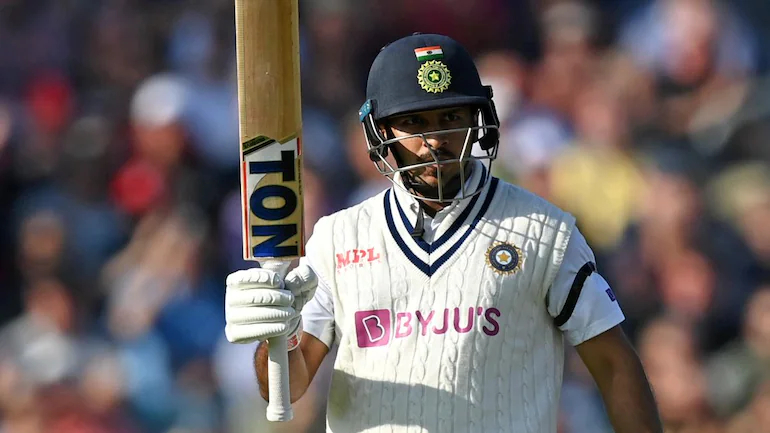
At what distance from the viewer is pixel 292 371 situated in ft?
8.77

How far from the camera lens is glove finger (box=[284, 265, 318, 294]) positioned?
2.37 meters

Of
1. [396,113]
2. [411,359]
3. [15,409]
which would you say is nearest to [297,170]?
[396,113]

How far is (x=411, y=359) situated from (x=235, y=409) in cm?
211

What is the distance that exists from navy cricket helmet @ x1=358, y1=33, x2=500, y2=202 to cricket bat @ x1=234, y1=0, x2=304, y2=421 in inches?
10.5

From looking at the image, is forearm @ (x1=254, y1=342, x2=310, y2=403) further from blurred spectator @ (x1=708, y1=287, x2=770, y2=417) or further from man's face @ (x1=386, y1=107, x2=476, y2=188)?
blurred spectator @ (x1=708, y1=287, x2=770, y2=417)

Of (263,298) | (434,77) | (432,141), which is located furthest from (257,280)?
(434,77)

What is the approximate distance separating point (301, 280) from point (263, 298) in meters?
0.11

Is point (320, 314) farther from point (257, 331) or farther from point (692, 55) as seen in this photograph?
point (692, 55)

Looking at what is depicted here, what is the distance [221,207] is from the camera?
15.5 feet

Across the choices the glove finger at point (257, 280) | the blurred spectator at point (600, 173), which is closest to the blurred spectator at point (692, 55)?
the blurred spectator at point (600, 173)

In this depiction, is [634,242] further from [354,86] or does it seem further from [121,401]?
[121,401]

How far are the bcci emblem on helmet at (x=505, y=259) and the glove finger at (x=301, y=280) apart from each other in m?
0.42

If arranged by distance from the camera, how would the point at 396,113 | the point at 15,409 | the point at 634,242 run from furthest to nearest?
the point at 15,409 < the point at 634,242 < the point at 396,113

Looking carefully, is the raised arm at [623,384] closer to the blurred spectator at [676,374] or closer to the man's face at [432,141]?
the man's face at [432,141]
